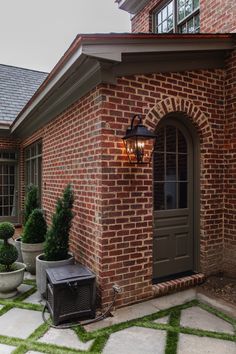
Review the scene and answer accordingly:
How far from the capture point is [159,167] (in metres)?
4.02

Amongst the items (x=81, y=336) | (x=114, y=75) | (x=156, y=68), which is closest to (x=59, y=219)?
(x=81, y=336)

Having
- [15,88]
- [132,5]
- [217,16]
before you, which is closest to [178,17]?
[217,16]

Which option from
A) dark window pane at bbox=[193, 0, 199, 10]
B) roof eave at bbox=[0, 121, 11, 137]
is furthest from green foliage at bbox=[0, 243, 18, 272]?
dark window pane at bbox=[193, 0, 199, 10]

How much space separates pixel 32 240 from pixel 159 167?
2442 millimetres

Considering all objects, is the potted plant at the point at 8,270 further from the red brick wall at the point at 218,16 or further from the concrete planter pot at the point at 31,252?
the red brick wall at the point at 218,16

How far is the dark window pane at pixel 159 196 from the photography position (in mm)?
3997

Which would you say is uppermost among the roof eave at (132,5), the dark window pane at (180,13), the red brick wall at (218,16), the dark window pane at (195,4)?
the roof eave at (132,5)

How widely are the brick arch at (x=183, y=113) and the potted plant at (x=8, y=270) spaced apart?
252cm

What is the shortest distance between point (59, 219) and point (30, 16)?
3201 centimetres

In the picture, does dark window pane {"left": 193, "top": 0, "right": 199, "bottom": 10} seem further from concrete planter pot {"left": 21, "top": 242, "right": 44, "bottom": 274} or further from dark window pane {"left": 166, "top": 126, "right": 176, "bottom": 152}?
concrete planter pot {"left": 21, "top": 242, "right": 44, "bottom": 274}

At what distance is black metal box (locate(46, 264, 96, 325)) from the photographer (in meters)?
3.03

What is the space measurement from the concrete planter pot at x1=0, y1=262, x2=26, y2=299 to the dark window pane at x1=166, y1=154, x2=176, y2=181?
2464 millimetres

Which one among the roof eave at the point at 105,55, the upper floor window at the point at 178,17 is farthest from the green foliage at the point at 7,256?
the upper floor window at the point at 178,17

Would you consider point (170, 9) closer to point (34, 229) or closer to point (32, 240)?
point (34, 229)
